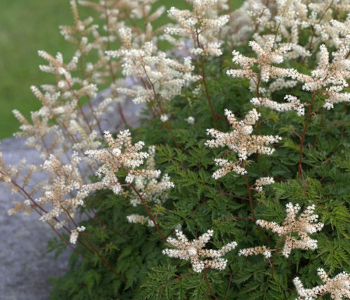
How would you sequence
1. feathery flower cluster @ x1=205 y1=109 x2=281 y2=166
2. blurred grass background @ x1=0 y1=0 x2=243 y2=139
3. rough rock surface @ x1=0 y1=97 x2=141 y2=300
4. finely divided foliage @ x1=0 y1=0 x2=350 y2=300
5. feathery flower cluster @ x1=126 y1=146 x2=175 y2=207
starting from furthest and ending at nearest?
blurred grass background @ x1=0 y1=0 x2=243 y2=139, rough rock surface @ x1=0 y1=97 x2=141 y2=300, feathery flower cluster @ x1=126 y1=146 x2=175 y2=207, finely divided foliage @ x1=0 y1=0 x2=350 y2=300, feathery flower cluster @ x1=205 y1=109 x2=281 y2=166

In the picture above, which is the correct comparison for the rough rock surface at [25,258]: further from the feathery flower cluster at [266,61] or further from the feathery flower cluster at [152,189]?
the feathery flower cluster at [266,61]

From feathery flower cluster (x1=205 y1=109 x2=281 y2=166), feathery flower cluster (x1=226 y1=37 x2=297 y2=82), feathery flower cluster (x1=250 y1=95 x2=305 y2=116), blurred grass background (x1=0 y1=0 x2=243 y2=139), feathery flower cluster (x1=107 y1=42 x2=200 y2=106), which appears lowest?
feathery flower cluster (x1=205 y1=109 x2=281 y2=166)

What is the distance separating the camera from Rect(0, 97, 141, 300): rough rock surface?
4.20 meters

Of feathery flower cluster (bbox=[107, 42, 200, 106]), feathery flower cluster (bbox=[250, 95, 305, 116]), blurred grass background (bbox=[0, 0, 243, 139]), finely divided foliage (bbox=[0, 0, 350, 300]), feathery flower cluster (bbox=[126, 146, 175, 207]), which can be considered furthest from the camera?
blurred grass background (bbox=[0, 0, 243, 139])

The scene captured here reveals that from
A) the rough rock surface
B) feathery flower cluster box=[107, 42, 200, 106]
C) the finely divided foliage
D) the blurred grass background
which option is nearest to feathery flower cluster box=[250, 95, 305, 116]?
the finely divided foliage

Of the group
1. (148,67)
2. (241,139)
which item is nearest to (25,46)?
(148,67)

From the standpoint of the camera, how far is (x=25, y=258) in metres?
4.46

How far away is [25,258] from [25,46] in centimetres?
442

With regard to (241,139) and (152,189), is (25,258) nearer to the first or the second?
(152,189)

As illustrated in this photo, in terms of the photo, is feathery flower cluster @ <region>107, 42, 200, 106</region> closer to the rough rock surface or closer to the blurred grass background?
the rough rock surface

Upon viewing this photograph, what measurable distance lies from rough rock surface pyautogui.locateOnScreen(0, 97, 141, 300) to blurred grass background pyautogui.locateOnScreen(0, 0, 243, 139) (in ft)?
6.05

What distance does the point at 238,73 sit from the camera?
2.35 metres

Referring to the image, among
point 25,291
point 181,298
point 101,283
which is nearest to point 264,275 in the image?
point 181,298

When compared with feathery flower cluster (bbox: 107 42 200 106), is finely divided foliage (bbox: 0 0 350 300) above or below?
below
